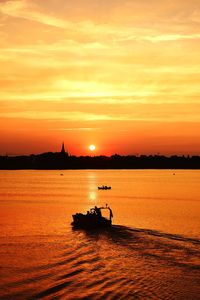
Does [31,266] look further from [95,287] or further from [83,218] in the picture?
[83,218]

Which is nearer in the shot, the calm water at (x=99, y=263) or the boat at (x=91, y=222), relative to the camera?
the calm water at (x=99, y=263)

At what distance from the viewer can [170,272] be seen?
132 ft

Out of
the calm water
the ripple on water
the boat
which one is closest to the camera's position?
the ripple on water

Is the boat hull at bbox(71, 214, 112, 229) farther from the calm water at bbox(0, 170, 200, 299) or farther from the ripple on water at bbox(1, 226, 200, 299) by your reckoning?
the ripple on water at bbox(1, 226, 200, 299)

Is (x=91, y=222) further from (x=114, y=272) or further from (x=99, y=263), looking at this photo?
(x=114, y=272)

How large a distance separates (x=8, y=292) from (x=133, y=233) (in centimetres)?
3163

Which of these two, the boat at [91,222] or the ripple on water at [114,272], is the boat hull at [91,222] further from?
the ripple on water at [114,272]

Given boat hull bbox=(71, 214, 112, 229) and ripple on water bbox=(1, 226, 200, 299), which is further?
boat hull bbox=(71, 214, 112, 229)

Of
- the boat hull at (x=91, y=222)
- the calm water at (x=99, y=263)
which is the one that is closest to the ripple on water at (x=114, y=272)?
the calm water at (x=99, y=263)

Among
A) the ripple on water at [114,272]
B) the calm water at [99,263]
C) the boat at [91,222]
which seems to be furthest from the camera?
the boat at [91,222]

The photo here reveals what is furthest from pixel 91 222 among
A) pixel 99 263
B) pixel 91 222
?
pixel 99 263

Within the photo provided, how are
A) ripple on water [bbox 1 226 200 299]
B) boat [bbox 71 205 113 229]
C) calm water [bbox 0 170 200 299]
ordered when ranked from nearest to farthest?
ripple on water [bbox 1 226 200 299], calm water [bbox 0 170 200 299], boat [bbox 71 205 113 229]

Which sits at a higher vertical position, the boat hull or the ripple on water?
the boat hull

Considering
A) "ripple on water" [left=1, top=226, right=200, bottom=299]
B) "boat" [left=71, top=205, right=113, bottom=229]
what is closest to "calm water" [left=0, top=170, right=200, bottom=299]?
"ripple on water" [left=1, top=226, right=200, bottom=299]
